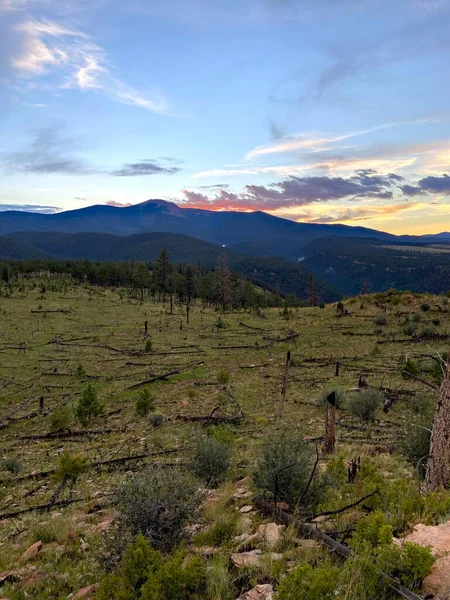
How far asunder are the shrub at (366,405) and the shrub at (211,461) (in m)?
8.19

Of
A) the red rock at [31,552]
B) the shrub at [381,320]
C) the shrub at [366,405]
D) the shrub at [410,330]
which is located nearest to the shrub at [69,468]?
the red rock at [31,552]

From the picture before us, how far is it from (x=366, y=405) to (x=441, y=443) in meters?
9.78

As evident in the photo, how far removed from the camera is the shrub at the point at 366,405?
1532cm

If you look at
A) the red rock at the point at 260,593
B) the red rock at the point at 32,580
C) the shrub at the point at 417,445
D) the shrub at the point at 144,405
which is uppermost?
the red rock at the point at 260,593

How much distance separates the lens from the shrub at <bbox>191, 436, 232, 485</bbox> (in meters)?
9.08

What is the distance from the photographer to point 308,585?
11.9 feet

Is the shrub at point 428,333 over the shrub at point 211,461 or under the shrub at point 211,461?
under

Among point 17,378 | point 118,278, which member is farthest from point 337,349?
point 118,278

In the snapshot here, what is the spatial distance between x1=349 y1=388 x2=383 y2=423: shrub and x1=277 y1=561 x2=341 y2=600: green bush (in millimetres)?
12617

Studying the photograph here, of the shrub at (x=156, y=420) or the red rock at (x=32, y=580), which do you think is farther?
the shrub at (x=156, y=420)

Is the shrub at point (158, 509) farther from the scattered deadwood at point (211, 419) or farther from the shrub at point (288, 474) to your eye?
the scattered deadwood at point (211, 419)

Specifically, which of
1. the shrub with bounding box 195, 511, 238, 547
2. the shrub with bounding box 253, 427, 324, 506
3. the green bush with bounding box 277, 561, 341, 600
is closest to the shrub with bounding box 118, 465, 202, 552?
the shrub with bounding box 195, 511, 238, 547

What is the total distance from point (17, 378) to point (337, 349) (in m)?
25.5

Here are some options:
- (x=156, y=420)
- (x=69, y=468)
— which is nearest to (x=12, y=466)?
(x=69, y=468)
